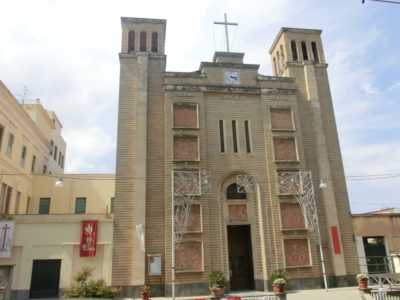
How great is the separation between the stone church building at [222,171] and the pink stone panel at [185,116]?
0.23 feet

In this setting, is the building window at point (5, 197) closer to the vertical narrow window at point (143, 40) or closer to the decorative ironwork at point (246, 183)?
the vertical narrow window at point (143, 40)

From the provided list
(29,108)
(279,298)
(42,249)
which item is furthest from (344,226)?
(29,108)

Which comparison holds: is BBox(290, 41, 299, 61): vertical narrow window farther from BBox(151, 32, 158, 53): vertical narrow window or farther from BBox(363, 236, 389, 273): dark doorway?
BBox(363, 236, 389, 273): dark doorway

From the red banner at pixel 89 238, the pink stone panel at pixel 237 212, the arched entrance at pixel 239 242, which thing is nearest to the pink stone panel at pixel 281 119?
the arched entrance at pixel 239 242

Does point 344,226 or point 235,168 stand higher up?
point 235,168

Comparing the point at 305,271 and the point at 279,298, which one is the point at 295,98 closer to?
the point at 305,271

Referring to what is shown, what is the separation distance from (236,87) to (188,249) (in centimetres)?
1187

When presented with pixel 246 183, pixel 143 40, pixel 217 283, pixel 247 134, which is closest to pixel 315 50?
pixel 247 134

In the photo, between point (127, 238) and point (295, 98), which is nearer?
point (127, 238)

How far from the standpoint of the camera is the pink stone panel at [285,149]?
24281mm

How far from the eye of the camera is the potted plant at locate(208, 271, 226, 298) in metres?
18.5

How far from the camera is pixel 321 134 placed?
2545cm

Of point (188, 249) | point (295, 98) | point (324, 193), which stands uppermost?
point (295, 98)

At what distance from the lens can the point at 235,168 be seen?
23.5m
